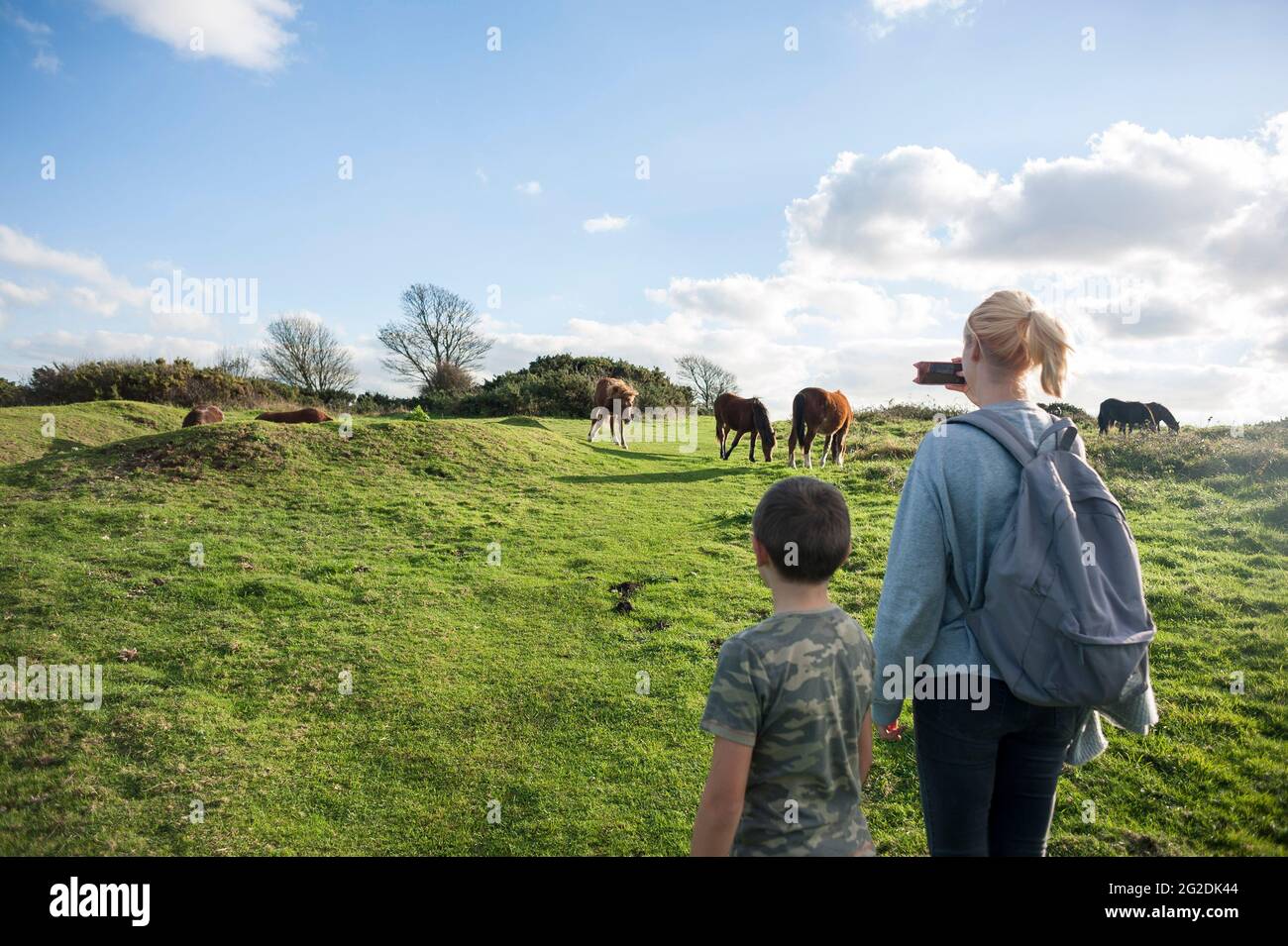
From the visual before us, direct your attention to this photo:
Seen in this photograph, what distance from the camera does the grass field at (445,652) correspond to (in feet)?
15.8

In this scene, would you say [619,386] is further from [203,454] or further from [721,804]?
[721,804]

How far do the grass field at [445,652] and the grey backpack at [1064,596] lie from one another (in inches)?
110

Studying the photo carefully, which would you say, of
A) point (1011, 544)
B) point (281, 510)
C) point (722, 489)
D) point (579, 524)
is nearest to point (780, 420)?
point (722, 489)

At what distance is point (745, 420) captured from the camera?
20.3 metres

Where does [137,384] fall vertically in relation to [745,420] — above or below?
above

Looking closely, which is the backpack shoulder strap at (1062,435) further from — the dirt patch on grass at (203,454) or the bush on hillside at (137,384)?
the bush on hillside at (137,384)

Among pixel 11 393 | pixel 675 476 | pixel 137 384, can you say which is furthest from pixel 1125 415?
pixel 11 393

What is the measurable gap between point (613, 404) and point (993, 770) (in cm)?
2184

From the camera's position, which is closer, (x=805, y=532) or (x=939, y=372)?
(x=805, y=532)

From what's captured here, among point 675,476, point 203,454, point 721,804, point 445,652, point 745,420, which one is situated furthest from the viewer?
point 745,420

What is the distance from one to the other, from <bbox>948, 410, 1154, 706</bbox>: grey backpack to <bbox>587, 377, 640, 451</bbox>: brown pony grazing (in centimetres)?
2111

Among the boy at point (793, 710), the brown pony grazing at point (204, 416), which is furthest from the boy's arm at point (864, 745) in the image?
the brown pony grazing at point (204, 416)
